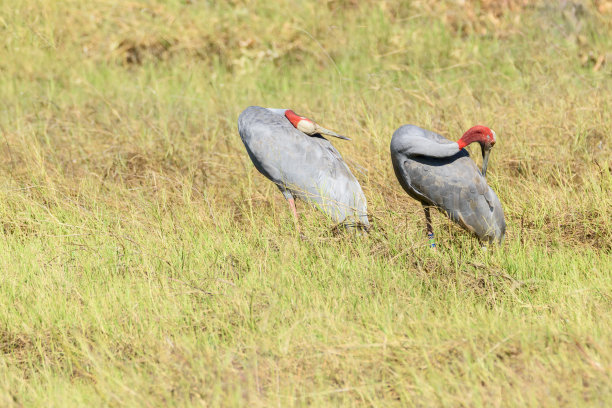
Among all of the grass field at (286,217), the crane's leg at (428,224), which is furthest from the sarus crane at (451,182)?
the grass field at (286,217)

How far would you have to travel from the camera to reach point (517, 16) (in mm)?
7355

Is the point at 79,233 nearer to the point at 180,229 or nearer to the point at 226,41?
the point at 180,229

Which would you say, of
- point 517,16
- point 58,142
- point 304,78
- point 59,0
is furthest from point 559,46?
point 59,0

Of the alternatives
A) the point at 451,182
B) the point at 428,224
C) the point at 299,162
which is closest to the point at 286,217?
the point at 299,162

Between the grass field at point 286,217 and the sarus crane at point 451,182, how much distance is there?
144mm

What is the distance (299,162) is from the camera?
4391 mm

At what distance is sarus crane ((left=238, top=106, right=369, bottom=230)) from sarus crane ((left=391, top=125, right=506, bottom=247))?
43 cm

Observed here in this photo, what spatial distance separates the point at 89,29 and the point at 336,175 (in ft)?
15.3

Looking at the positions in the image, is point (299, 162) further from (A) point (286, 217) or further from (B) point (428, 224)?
(B) point (428, 224)

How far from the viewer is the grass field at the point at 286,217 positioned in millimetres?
2721

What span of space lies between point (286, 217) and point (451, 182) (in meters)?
1.08

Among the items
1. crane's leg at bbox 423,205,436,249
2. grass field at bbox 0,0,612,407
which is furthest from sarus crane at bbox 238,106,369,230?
crane's leg at bbox 423,205,436,249

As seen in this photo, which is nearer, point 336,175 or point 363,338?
point 363,338

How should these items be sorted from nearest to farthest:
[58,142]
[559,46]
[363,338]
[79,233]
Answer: [363,338], [79,233], [58,142], [559,46]
